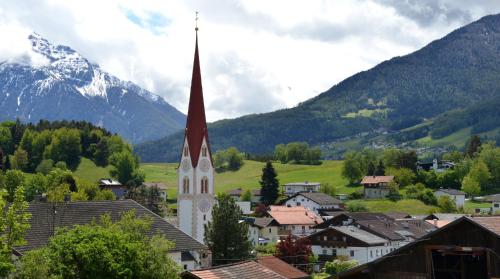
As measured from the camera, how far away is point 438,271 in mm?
25422

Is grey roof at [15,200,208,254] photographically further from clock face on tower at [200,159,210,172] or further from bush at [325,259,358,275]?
bush at [325,259,358,275]

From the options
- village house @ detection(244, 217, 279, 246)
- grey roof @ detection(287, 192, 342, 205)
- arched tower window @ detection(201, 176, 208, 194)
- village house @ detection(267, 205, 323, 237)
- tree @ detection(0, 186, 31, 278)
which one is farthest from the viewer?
grey roof @ detection(287, 192, 342, 205)

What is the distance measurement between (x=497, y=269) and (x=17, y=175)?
A: 93.1 m

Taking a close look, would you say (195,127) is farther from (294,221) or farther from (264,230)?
(294,221)

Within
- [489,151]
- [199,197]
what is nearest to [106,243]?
[199,197]

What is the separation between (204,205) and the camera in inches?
3039

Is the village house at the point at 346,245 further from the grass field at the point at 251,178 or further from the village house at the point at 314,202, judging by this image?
the grass field at the point at 251,178

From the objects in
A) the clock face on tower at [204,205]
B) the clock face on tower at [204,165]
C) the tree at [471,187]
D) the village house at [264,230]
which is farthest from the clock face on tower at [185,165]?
the tree at [471,187]

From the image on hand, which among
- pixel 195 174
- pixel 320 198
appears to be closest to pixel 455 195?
pixel 320 198

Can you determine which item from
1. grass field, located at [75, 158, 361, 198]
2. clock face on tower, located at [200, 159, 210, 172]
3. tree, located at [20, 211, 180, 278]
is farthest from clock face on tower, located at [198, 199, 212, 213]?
grass field, located at [75, 158, 361, 198]

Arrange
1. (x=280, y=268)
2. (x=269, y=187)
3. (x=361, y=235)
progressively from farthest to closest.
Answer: (x=269, y=187), (x=361, y=235), (x=280, y=268)

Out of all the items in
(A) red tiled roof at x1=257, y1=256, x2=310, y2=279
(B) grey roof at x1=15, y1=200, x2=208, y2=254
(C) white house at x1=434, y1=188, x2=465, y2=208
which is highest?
(C) white house at x1=434, y1=188, x2=465, y2=208

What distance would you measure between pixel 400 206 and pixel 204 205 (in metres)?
69.5

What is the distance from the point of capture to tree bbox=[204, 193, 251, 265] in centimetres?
6481
